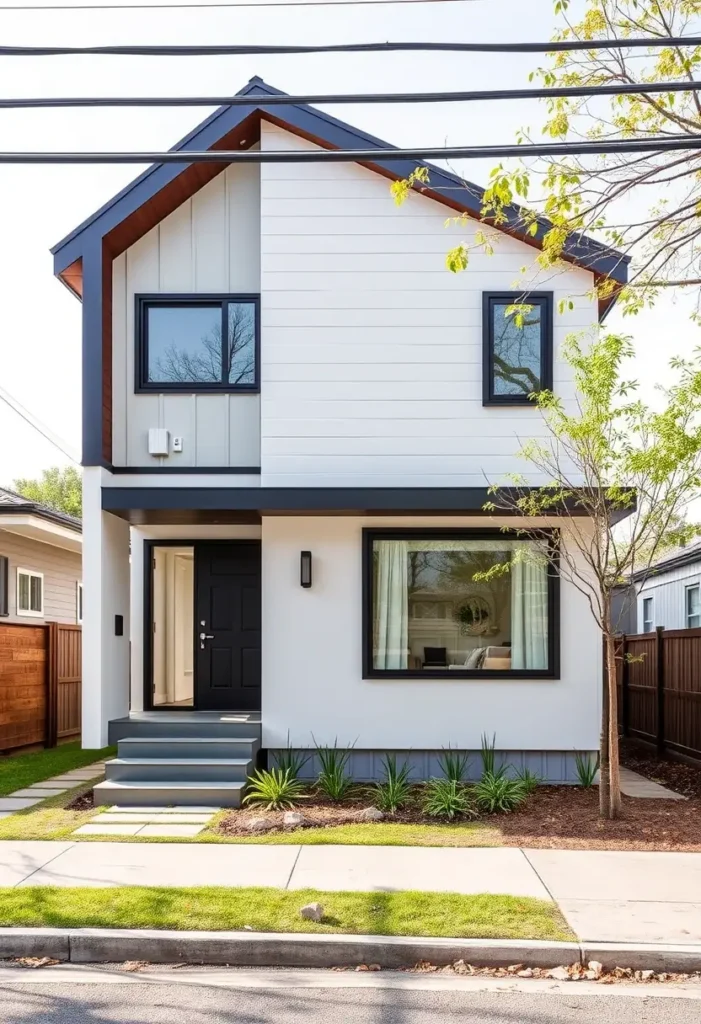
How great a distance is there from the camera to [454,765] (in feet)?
33.7

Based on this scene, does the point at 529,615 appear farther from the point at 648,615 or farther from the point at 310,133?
the point at 648,615

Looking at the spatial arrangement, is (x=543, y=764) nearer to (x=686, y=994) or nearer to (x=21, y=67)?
(x=686, y=994)

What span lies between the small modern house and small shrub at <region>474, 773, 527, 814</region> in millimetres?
1033

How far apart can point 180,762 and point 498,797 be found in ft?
10.7

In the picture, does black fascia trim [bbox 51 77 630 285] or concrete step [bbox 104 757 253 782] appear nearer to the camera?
concrete step [bbox 104 757 253 782]

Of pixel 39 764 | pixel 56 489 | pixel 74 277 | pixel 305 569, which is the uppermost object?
pixel 56 489

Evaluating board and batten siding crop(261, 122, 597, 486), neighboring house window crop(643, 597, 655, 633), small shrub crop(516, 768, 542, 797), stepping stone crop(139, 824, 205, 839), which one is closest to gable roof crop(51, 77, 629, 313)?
board and batten siding crop(261, 122, 597, 486)

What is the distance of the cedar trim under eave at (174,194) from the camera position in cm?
1105

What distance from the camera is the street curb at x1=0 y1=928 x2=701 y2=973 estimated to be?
5465mm

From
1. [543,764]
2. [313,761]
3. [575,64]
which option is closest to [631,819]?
[543,764]

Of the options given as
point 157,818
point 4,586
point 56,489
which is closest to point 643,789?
point 157,818

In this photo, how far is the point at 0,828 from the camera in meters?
8.48

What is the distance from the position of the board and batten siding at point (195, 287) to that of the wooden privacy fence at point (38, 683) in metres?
4.09

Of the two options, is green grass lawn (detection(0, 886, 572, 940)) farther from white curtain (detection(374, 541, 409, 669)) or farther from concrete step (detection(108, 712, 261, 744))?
white curtain (detection(374, 541, 409, 669))
